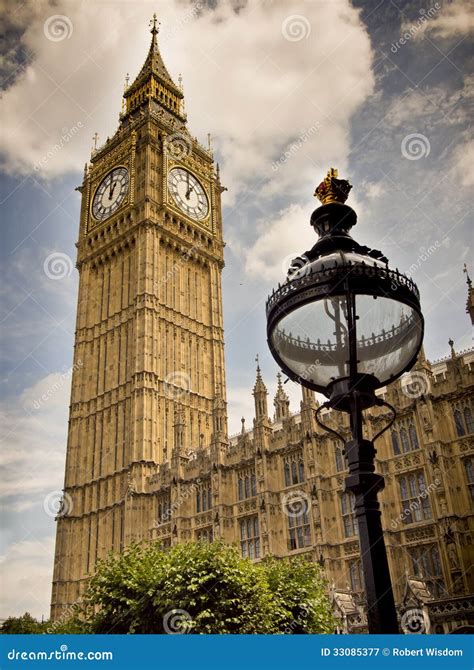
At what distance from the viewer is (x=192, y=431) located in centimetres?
5456

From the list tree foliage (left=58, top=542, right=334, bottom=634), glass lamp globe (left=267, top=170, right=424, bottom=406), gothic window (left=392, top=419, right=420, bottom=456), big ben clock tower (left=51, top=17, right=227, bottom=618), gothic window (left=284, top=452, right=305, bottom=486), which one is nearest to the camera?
glass lamp globe (left=267, top=170, right=424, bottom=406)

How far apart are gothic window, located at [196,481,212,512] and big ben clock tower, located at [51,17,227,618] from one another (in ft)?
11.7

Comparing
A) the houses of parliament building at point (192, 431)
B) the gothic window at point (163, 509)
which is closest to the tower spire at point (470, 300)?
the houses of parliament building at point (192, 431)

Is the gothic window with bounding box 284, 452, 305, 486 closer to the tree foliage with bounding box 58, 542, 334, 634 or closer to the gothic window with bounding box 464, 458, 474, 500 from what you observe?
the gothic window with bounding box 464, 458, 474, 500

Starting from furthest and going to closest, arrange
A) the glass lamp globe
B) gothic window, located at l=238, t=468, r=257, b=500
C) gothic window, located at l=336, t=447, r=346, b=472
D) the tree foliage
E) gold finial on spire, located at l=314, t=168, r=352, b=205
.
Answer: gothic window, located at l=238, t=468, r=257, b=500, gothic window, located at l=336, t=447, r=346, b=472, the tree foliage, gold finial on spire, located at l=314, t=168, r=352, b=205, the glass lamp globe

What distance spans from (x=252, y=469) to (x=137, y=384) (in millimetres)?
14938

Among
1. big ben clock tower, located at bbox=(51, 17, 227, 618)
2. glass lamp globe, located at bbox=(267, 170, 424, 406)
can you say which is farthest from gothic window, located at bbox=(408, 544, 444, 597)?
glass lamp globe, located at bbox=(267, 170, 424, 406)

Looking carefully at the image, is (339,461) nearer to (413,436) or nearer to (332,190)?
(413,436)

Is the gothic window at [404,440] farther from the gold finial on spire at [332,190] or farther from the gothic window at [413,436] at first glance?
the gold finial on spire at [332,190]

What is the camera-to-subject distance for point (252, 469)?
4109cm

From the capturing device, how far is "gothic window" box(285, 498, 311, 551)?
119 ft

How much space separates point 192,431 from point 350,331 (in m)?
48.6

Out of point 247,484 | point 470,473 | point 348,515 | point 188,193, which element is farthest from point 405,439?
point 188,193
